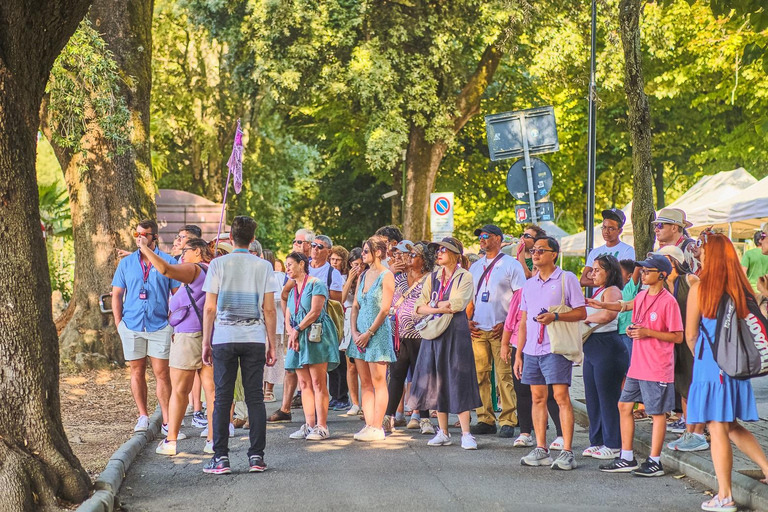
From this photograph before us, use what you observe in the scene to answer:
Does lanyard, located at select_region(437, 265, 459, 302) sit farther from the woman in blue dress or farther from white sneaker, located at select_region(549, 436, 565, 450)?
the woman in blue dress

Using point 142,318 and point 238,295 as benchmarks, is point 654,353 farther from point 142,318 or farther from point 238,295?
point 142,318

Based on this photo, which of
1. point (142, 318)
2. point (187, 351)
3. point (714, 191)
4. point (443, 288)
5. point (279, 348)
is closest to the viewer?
point (187, 351)

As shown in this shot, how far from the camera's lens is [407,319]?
1088 centimetres

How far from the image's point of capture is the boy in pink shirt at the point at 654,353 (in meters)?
8.27

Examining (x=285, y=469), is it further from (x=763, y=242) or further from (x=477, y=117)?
(x=477, y=117)

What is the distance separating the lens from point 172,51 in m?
34.3

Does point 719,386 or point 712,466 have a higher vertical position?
point 719,386

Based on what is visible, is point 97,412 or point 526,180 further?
point 526,180

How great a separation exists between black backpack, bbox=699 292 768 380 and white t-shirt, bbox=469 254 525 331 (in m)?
3.73

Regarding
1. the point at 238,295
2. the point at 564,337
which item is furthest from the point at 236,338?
the point at 564,337

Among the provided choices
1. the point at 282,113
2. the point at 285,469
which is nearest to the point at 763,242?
the point at 285,469

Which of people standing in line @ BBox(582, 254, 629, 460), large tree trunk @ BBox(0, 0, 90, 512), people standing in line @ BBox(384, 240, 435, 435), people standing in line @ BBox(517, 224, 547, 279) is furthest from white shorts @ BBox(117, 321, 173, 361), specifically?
people standing in line @ BBox(582, 254, 629, 460)

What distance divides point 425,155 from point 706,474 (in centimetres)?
2016

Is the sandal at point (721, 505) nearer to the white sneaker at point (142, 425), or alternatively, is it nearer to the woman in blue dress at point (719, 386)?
the woman in blue dress at point (719, 386)
